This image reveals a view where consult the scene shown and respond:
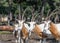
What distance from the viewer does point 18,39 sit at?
13.6 meters

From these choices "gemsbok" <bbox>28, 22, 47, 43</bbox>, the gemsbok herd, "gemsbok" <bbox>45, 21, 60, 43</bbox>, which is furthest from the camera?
"gemsbok" <bbox>28, 22, 47, 43</bbox>

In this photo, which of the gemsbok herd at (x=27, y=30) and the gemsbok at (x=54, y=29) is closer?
the gemsbok herd at (x=27, y=30)

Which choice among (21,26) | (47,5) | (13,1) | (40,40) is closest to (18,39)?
(21,26)

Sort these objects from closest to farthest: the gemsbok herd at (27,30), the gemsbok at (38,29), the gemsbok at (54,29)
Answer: the gemsbok herd at (27,30) → the gemsbok at (54,29) → the gemsbok at (38,29)

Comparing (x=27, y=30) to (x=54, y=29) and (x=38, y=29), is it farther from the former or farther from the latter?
(x=54, y=29)

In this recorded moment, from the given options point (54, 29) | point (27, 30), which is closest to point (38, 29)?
point (27, 30)

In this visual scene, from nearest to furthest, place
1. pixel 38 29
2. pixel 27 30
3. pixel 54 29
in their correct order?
pixel 54 29
pixel 27 30
pixel 38 29

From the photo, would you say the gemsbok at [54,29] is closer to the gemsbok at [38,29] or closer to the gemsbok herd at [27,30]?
the gemsbok herd at [27,30]

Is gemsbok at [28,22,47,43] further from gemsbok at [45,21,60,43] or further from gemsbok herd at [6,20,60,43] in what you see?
gemsbok at [45,21,60,43]

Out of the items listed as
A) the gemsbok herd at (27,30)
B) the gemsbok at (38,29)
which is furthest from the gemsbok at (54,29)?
the gemsbok at (38,29)

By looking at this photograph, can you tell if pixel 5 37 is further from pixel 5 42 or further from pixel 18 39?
pixel 18 39

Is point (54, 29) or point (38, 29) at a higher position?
point (54, 29)

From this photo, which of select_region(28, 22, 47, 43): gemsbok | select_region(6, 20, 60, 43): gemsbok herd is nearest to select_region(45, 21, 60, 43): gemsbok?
select_region(6, 20, 60, 43): gemsbok herd

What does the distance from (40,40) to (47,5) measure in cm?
1723
